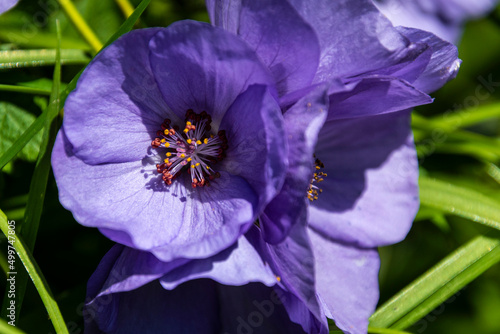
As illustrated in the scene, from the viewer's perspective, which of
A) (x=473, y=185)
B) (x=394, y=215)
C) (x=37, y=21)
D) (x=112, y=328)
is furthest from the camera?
(x=473, y=185)

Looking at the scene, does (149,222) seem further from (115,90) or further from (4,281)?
(4,281)

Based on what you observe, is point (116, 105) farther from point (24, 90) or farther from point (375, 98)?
point (375, 98)

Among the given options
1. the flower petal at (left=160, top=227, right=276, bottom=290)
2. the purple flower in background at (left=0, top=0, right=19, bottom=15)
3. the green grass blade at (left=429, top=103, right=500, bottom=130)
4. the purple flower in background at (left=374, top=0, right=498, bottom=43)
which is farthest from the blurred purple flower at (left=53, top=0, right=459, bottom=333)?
the purple flower in background at (left=374, top=0, right=498, bottom=43)

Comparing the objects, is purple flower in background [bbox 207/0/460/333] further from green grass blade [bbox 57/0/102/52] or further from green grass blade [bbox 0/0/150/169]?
green grass blade [bbox 57/0/102/52]

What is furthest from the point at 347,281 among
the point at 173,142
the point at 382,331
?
the point at 173,142

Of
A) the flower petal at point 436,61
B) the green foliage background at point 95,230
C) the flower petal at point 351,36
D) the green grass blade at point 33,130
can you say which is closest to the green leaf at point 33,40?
the green foliage background at point 95,230

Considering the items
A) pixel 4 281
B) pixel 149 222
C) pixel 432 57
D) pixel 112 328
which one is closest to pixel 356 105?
pixel 432 57

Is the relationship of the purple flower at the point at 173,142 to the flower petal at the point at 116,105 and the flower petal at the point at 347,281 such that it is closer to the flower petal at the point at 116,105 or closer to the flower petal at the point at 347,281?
the flower petal at the point at 116,105
